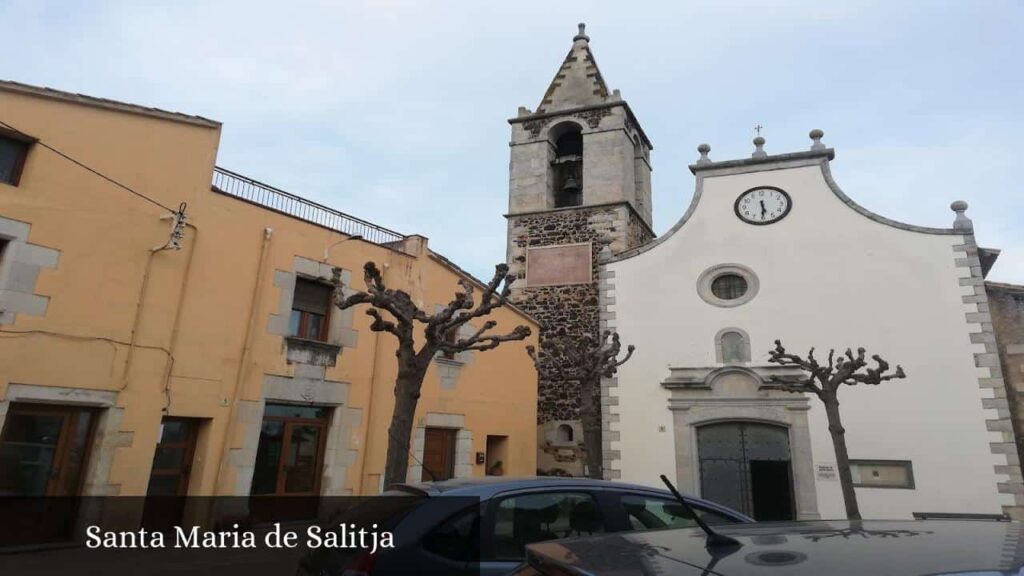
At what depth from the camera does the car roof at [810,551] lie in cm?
148

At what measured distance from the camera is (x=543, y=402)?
56.9ft

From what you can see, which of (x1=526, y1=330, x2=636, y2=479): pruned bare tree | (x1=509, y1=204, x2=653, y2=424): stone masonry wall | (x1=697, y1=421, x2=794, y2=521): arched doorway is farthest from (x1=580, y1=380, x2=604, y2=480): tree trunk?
(x1=509, y1=204, x2=653, y2=424): stone masonry wall

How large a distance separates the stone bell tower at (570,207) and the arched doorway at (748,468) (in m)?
4.17

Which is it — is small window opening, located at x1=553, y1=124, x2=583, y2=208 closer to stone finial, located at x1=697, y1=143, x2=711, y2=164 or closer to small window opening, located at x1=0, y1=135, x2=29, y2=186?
stone finial, located at x1=697, y1=143, x2=711, y2=164

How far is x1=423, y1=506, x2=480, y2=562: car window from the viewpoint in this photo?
3360 millimetres

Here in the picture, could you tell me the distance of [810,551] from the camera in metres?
1.67

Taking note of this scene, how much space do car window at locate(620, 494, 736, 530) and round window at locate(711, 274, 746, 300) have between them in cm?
1037

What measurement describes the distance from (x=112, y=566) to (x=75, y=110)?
5.64 meters

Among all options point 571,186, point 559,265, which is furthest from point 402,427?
point 571,186

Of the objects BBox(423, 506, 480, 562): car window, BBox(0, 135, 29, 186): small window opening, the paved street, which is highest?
BBox(0, 135, 29, 186): small window opening

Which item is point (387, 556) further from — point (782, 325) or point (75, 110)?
point (782, 325)

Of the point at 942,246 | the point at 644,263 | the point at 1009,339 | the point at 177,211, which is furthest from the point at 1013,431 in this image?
the point at 177,211

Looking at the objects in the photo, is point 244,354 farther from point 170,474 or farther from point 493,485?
point 493,485

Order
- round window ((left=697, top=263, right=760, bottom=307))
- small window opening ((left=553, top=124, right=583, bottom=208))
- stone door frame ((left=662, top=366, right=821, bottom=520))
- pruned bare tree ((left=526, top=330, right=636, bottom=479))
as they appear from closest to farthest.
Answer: pruned bare tree ((left=526, top=330, right=636, bottom=479)), stone door frame ((left=662, top=366, right=821, bottom=520)), round window ((left=697, top=263, right=760, bottom=307)), small window opening ((left=553, top=124, right=583, bottom=208))
